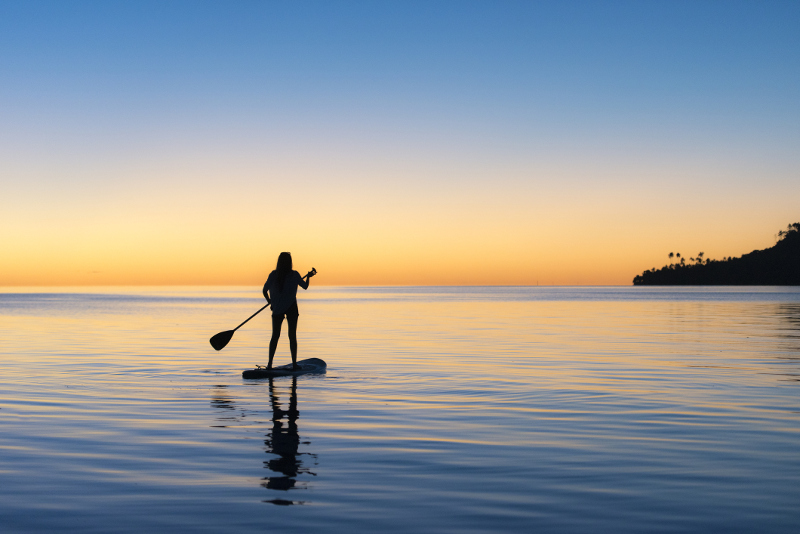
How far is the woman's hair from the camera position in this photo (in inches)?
587

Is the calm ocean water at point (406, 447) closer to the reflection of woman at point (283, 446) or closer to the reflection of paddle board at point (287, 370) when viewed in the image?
the reflection of woman at point (283, 446)

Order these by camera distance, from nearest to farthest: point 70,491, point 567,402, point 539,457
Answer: point 70,491 → point 539,457 → point 567,402

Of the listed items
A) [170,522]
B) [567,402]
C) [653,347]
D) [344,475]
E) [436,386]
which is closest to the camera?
[170,522]

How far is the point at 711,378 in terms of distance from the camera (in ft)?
48.1

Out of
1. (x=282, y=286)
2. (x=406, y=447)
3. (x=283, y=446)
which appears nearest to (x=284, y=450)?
(x=283, y=446)

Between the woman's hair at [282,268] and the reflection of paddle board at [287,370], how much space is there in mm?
1931

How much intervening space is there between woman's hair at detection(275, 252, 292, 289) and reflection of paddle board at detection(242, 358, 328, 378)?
6.33ft

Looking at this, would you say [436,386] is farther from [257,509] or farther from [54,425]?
[257,509]

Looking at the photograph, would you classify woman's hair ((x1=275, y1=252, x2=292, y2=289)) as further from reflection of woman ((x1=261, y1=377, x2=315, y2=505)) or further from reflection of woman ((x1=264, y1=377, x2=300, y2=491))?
reflection of woman ((x1=261, y1=377, x2=315, y2=505))

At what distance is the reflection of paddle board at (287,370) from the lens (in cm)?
1486

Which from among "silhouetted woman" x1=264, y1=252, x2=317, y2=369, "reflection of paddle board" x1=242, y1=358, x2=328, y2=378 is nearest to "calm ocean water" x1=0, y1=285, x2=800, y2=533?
"reflection of paddle board" x1=242, y1=358, x2=328, y2=378

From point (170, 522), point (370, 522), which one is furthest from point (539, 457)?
point (170, 522)

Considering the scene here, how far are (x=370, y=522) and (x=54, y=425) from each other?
20.2 feet

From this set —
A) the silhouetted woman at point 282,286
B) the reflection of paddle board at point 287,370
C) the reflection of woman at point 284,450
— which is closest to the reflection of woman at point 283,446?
the reflection of woman at point 284,450
